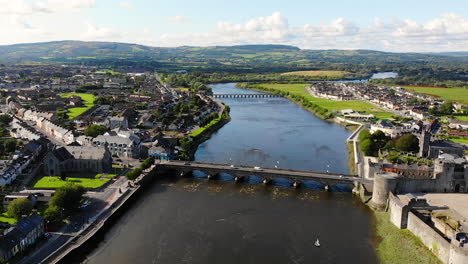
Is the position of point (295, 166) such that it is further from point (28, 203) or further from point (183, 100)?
point (183, 100)

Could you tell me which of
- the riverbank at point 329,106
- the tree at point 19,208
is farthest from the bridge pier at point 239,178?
the riverbank at point 329,106

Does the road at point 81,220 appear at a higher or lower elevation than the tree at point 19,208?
lower

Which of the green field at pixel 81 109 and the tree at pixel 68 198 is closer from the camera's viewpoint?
the tree at pixel 68 198

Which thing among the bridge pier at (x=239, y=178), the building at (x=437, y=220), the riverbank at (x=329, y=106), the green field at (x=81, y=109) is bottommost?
the riverbank at (x=329, y=106)

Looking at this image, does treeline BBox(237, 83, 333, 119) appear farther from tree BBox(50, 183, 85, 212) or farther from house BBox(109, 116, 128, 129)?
tree BBox(50, 183, 85, 212)

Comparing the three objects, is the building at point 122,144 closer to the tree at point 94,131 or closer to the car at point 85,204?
the tree at point 94,131

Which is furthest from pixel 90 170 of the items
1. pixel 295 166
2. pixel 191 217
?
pixel 295 166
